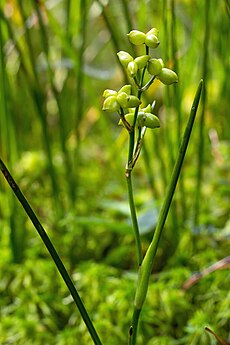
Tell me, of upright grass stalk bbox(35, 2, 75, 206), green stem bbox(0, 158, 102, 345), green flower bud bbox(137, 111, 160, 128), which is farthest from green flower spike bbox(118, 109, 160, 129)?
upright grass stalk bbox(35, 2, 75, 206)

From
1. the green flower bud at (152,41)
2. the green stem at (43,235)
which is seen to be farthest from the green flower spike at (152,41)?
the green stem at (43,235)

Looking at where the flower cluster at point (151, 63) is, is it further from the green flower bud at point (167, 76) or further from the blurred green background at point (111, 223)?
the blurred green background at point (111, 223)

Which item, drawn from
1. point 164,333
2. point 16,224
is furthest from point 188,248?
point 16,224

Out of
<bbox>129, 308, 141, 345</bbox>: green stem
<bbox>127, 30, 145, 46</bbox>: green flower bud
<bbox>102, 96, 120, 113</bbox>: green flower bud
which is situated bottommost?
<bbox>129, 308, 141, 345</bbox>: green stem

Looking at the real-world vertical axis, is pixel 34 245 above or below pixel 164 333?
above

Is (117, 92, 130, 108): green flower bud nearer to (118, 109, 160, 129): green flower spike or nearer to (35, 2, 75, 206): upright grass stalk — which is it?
(118, 109, 160, 129): green flower spike

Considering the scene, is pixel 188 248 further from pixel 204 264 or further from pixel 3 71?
pixel 3 71

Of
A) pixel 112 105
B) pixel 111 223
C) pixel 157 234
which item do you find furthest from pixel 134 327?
pixel 111 223

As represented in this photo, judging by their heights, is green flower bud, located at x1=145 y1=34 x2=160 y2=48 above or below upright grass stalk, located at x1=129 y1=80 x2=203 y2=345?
above

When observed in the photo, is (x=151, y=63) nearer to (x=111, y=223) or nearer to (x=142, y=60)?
(x=142, y=60)
